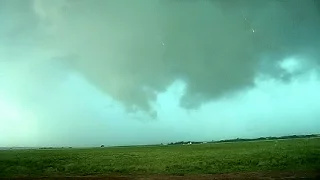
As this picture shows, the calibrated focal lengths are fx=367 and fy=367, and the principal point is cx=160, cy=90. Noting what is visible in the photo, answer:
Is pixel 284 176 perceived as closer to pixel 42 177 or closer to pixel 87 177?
pixel 87 177

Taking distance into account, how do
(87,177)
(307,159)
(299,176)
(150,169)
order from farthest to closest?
(307,159) → (150,169) → (87,177) → (299,176)

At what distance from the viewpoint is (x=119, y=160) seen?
30688 mm

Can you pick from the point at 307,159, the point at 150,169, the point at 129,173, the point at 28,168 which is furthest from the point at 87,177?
the point at 307,159

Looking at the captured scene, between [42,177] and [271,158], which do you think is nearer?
[42,177]

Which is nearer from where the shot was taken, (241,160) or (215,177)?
(215,177)

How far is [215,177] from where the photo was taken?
2348cm

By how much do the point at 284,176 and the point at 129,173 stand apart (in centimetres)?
1030

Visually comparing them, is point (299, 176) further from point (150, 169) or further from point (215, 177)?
point (150, 169)

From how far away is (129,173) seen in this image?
25.7 metres

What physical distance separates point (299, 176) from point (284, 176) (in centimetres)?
88

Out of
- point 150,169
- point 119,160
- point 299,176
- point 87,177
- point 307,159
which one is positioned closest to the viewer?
point 299,176

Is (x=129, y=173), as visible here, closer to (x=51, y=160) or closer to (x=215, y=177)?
(x=215, y=177)

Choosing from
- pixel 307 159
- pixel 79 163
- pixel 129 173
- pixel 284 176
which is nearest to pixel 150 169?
pixel 129 173

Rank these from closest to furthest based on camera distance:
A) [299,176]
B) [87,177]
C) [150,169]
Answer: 1. [299,176]
2. [87,177]
3. [150,169]
